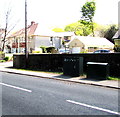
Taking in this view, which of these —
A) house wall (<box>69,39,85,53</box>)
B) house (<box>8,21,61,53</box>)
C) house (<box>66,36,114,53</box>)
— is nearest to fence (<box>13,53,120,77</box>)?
house (<box>8,21,61,53</box>)

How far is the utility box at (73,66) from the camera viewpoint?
12.6m

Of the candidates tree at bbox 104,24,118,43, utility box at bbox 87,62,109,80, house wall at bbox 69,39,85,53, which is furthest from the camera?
tree at bbox 104,24,118,43

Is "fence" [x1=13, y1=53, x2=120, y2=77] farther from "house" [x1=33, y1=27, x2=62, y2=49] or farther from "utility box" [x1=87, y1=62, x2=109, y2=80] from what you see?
"house" [x1=33, y1=27, x2=62, y2=49]

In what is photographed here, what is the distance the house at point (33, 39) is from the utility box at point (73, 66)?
3785 centimetres

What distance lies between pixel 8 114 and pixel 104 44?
53.2m

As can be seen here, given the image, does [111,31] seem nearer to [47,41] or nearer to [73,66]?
[47,41]

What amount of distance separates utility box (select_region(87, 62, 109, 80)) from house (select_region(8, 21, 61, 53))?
1561 inches

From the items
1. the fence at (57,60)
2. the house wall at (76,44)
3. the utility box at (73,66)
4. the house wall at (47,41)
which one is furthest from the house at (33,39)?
the utility box at (73,66)

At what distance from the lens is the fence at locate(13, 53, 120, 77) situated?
1245 cm

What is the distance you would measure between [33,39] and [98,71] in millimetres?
41274

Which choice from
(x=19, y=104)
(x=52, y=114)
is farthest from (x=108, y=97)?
(x=19, y=104)

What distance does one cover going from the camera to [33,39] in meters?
51.1

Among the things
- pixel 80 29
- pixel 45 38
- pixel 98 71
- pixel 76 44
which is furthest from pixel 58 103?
pixel 80 29

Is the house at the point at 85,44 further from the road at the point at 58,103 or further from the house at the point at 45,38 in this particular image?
the road at the point at 58,103
